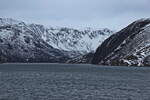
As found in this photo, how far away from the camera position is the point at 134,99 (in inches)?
3839

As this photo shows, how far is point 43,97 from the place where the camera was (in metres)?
102

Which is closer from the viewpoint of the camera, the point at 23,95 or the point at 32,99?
the point at 32,99

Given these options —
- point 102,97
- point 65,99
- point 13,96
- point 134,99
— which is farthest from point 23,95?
point 134,99

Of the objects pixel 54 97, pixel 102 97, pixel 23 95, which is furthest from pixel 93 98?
pixel 23 95

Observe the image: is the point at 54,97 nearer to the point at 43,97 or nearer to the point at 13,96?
the point at 43,97

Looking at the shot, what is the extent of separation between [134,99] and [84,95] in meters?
15.6

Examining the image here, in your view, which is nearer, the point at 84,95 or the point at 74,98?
the point at 74,98

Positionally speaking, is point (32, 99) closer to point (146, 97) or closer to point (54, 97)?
point (54, 97)

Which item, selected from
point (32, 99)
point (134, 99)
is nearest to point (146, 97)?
Answer: point (134, 99)

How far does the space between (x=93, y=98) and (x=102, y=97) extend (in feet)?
12.0

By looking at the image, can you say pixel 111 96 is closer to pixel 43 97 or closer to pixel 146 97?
pixel 146 97

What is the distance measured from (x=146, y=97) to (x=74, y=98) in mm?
19712

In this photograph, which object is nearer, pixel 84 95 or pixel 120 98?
pixel 120 98

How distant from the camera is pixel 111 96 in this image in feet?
343
